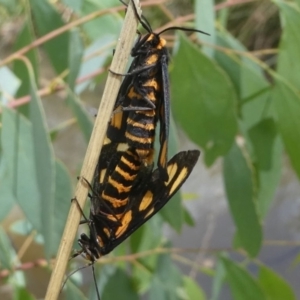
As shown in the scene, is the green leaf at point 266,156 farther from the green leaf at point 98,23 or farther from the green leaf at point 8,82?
the green leaf at point 8,82

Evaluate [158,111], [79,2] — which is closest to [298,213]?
[79,2]

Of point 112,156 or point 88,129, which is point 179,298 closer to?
point 88,129

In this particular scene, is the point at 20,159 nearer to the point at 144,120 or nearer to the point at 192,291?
the point at 144,120

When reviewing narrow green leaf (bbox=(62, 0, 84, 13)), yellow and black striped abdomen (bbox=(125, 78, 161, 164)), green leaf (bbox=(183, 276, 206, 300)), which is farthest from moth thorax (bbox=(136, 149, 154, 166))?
green leaf (bbox=(183, 276, 206, 300))

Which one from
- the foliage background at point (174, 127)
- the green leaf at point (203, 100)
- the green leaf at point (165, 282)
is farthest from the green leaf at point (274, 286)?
the green leaf at point (203, 100)

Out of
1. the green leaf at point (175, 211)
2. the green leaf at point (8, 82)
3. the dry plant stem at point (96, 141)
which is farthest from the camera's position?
the green leaf at point (8, 82)

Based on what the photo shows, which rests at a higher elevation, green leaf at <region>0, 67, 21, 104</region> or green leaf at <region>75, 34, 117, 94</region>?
green leaf at <region>0, 67, 21, 104</region>

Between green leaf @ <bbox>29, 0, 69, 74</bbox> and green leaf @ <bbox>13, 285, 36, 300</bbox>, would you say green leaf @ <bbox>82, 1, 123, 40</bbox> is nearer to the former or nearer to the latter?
green leaf @ <bbox>29, 0, 69, 74</bbox>
